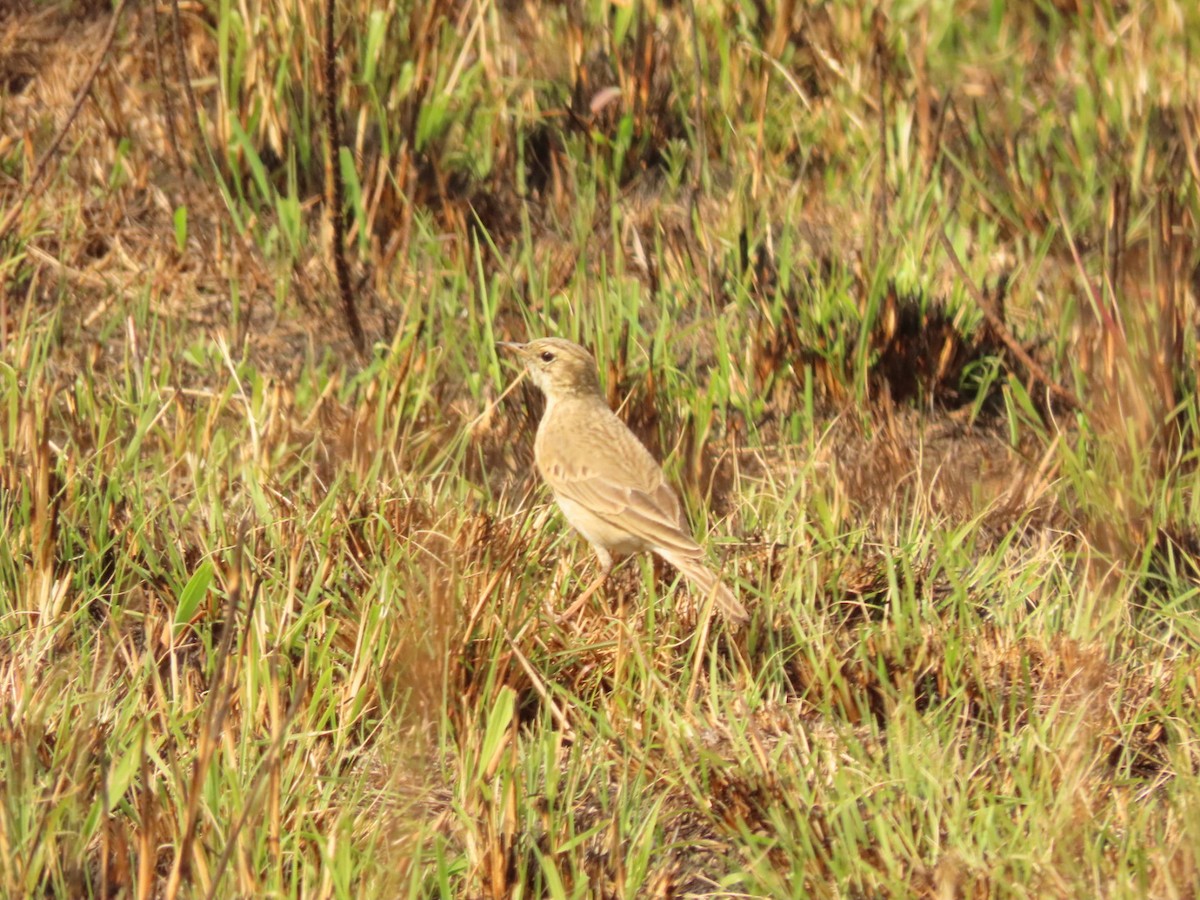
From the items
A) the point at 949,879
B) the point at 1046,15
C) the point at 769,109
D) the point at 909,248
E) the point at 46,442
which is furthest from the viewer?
the point at 1046,15

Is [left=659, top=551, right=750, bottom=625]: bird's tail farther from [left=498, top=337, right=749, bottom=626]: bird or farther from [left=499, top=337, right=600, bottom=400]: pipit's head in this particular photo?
[left=499, top=337, right=600, bottom=400]: pipit's head

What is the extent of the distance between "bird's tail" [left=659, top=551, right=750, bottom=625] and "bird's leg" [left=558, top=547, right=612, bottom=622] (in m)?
0.13

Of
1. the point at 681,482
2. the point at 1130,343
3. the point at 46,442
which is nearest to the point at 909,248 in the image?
the point at 1130,343

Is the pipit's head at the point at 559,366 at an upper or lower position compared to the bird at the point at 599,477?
upper

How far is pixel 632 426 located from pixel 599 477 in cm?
64

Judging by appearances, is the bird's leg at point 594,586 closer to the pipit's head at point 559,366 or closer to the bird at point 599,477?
the bird at point 599,477

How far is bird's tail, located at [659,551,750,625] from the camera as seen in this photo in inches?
138

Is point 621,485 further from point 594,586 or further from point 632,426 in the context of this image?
point 632,426

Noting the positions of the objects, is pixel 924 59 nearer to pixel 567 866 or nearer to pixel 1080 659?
pixel 1080 659

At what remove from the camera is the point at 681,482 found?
424cm

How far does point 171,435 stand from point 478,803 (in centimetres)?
168

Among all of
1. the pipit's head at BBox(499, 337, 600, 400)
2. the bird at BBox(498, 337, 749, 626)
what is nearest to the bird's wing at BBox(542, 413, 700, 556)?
the bird at BBox(498, 337, 749, 626)

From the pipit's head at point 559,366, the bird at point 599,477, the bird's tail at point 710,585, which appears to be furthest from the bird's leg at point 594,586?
the pipit's head at point 559,366

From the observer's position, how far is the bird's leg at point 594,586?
11.8 ft
